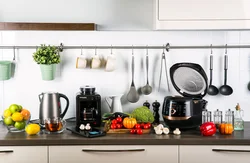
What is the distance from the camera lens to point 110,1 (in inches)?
129

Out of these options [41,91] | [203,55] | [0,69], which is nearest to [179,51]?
[203,55]

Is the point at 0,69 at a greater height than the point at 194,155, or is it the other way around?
the point at 0,69

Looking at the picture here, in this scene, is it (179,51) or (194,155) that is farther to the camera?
A: (179,51)

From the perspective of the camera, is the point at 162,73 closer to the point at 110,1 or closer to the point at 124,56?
the point at 124,56

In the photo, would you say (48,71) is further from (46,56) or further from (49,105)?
(49,105)

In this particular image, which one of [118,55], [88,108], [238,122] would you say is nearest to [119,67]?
[118,55]

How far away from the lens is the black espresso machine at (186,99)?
2875 mm

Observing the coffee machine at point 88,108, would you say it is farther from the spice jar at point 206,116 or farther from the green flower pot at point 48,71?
the spice jar at point 206,116

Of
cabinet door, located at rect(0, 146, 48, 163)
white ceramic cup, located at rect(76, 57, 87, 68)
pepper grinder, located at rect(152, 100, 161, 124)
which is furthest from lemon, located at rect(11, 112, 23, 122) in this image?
pepper grinder, located at rect(152, 100, 161, 124)

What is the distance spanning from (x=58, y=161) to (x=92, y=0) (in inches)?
52.2

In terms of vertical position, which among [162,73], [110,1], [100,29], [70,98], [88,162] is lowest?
[88,162]

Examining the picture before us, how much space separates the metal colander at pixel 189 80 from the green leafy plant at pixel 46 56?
3.06 ft

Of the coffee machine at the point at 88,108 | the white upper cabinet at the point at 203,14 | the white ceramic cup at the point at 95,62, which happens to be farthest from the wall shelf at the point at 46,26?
the white upper cabinet at the point at 203,14

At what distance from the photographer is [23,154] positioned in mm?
2668
